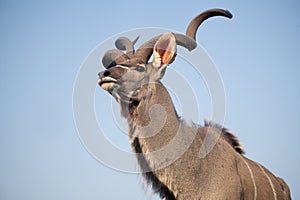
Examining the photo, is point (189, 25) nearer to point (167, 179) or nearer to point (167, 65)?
point (167, 65)

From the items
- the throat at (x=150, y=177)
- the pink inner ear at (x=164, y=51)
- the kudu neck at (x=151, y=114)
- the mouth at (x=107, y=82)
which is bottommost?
the throat at (x=150, y=177)

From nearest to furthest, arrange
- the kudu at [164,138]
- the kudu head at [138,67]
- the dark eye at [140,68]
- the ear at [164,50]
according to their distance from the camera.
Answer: the kudu at [164,138]
the kudu head at [138,67]
the dark eye at [140,68]
the ear at [164,50]

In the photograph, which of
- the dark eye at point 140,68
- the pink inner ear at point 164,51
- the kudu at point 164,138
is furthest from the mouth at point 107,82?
the pink inner ear at point 164,51

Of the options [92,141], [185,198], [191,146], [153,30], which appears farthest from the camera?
[153,30]

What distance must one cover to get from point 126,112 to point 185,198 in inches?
62.8

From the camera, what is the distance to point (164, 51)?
→ 19.0 feet

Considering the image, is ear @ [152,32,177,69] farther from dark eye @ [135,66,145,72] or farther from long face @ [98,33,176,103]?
dark eye @ [135,66,145,72]

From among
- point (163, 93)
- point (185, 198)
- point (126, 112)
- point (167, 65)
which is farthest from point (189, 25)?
point (185, 198)

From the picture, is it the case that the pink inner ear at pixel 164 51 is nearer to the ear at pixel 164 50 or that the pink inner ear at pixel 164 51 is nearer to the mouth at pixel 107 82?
the ear at pixel 164 50

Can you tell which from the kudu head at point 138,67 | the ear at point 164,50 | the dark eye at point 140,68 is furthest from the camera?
the ear at point 164,50

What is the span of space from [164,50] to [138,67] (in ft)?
1.87

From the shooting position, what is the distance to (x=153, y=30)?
659 cm

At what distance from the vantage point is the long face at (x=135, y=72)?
5.34 meters

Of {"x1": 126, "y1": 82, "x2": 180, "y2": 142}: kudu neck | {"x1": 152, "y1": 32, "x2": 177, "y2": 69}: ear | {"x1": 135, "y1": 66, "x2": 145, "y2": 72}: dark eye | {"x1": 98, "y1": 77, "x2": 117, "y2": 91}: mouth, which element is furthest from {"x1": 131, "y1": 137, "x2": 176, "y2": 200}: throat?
{"x1": 152, "y1": 32, "x2": 177, "y2": 69}: ear
